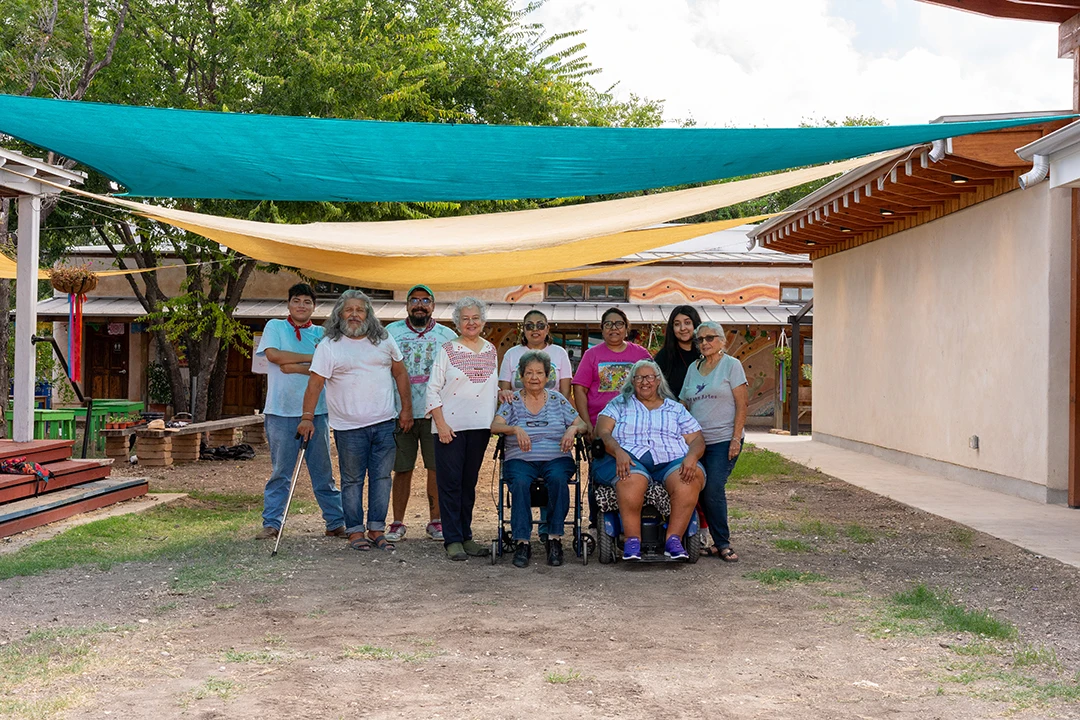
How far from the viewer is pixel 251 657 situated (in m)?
3.37

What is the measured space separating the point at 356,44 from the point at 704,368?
27.9ft

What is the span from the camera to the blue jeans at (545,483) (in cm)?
508

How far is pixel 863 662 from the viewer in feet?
11.1

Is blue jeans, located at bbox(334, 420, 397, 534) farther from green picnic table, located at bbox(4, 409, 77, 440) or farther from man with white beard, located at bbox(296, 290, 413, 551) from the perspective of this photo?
green picnic table, located at bbox(4, 409, 77, 440)

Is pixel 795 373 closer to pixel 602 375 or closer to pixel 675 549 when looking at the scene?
pixel 602 375

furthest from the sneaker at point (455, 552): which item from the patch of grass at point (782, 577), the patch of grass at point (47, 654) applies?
the patch of grass at point (47, 654)

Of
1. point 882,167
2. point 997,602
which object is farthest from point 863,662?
point 882,167

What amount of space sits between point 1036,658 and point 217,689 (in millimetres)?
2542

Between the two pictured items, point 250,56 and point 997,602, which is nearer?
point 997,602

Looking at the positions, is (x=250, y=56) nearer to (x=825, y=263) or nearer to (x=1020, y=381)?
(x=825, y=263)

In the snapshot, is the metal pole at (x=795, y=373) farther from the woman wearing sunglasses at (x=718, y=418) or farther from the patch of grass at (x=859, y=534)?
the woman wearing sunglasses at (x=718, y=418)

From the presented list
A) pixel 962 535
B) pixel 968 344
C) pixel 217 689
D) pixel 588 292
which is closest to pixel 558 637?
pixel 217 689

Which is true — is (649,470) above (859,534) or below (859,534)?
above

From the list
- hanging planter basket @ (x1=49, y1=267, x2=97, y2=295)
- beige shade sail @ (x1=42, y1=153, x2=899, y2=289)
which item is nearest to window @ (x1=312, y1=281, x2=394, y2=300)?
hanging planter basket @ (x1=49, y1=267, x2=97, y2=295)
